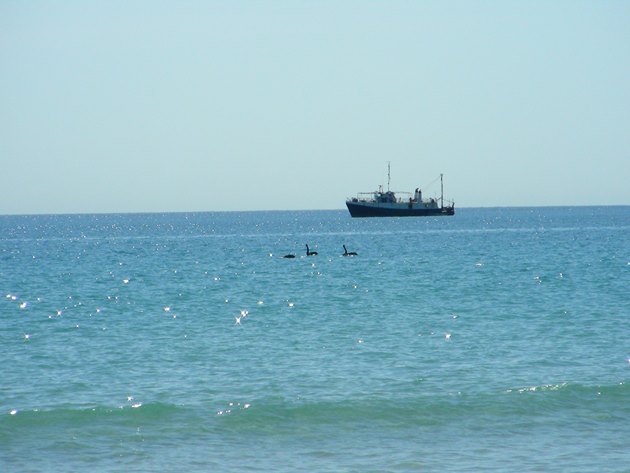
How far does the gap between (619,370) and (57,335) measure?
19423 mm

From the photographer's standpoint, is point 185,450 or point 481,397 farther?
point 481,397

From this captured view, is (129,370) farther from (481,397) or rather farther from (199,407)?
(481,397)

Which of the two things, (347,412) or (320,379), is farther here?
(320,379)

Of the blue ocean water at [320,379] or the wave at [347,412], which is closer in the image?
the blue ocean water at [320,379]

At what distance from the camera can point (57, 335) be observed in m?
32.7

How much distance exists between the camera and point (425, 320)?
3572 centimetres

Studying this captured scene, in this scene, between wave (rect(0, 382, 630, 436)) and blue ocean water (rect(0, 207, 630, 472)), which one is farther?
wave (rect(0, 382, 630, 436))

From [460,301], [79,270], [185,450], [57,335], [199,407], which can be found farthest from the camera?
[79,270]

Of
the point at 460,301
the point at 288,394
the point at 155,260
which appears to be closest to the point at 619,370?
the point at 288,394

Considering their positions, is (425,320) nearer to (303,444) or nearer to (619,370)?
(619,370)

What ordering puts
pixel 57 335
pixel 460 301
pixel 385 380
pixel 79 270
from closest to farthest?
pixel 385 380
pixel 57 335
pixel 460 301
pixel 79 270

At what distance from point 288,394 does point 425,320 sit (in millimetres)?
14986

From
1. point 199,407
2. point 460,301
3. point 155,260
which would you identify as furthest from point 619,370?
point 155,260

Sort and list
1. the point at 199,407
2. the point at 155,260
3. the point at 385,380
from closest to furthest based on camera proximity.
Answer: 1. the point at 199,407
2. the point at 385,380
3. the point at 155,260
